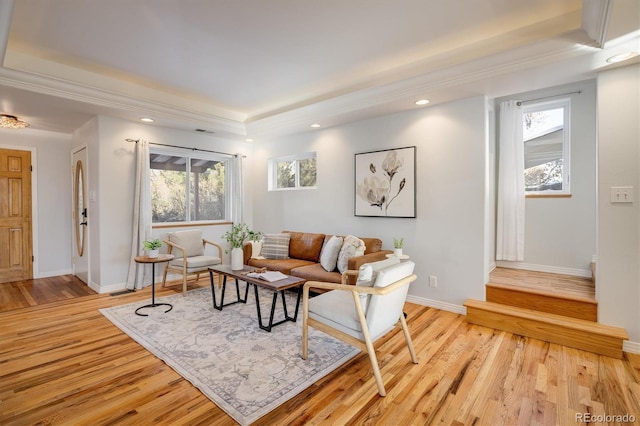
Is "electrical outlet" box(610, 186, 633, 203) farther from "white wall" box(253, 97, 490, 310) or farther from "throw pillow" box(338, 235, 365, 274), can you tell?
"throw pillow" box(338, 235, 365, 274)

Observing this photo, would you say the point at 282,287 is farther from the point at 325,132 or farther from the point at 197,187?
the point at 197,187

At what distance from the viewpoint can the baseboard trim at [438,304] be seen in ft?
11.6

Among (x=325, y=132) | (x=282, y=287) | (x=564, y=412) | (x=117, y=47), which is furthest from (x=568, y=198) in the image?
(x=117, y=47)

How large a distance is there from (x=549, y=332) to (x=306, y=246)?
2.95 metres

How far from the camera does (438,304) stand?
3709 millimetres

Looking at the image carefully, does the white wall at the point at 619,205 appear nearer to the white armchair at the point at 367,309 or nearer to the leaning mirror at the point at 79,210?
the white armchair at the point at 367,309

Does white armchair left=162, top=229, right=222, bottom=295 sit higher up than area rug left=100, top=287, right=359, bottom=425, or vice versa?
white armchair left=162, top=229, right=222, bottom=295

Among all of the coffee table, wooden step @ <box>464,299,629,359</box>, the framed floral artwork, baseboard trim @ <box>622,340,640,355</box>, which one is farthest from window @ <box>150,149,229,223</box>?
baseboard trim @ <box>622,340,640,355</box>

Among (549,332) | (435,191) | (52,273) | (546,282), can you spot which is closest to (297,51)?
(435,191)

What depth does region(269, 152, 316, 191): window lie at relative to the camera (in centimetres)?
524

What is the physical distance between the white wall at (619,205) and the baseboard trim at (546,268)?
1340 mm

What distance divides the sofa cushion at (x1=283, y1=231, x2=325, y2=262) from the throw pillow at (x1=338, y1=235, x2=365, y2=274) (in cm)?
70

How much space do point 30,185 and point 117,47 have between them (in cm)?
362

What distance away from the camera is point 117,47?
306cm
